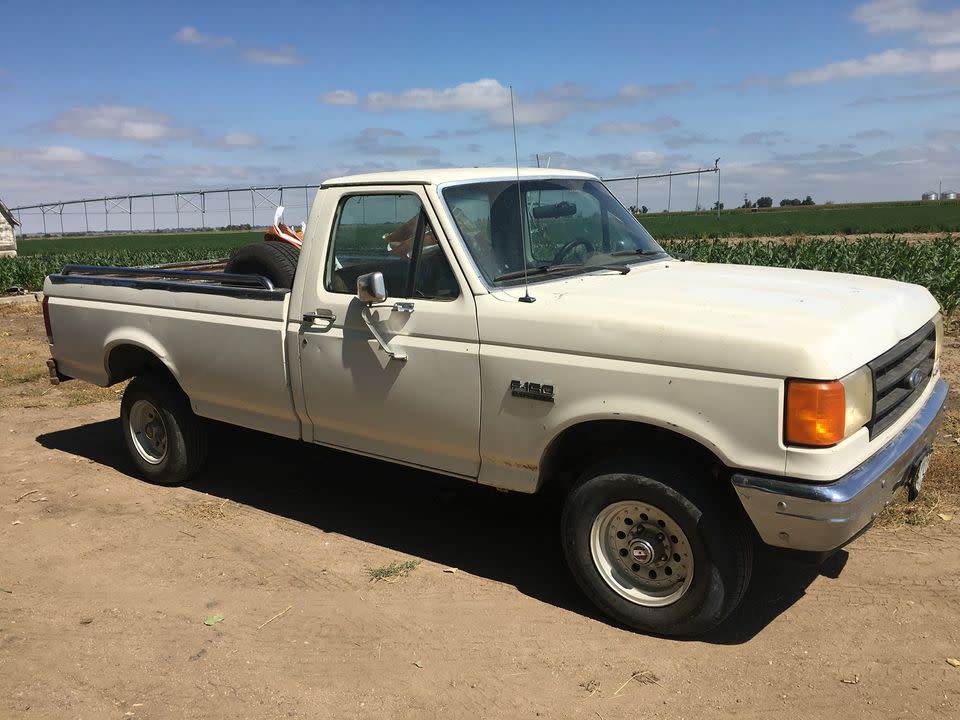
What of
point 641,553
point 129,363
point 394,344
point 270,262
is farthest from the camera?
point 129,363

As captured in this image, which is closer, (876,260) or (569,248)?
(569,248)

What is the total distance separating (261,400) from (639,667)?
2.73m

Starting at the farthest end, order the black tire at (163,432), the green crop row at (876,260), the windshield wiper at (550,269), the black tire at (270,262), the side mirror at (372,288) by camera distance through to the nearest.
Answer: the green crop row at (876,260) < the black tire at (163,432) < the black tire at (270,262) < the windshield wiper at (550,269) < the side mirror at (372,288)

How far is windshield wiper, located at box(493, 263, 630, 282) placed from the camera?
14.0 ft

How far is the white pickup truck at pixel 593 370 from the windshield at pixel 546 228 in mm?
15

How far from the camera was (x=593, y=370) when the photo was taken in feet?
12.2

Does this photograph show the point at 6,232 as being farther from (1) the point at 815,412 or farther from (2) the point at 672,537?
(1) the point at 815,412

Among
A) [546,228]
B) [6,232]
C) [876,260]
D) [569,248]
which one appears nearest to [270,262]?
[546,228]

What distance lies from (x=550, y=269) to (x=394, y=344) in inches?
35.4

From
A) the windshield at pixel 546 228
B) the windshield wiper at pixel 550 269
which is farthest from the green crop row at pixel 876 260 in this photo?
the windshield wiper at pixel 550 269

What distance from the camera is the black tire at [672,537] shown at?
3.65 m

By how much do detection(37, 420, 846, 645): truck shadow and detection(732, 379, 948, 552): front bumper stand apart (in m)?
0.75

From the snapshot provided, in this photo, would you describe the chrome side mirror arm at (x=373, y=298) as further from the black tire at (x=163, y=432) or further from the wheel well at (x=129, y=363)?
the wheel well at (x=129, y=363)

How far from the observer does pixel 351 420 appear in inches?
186
